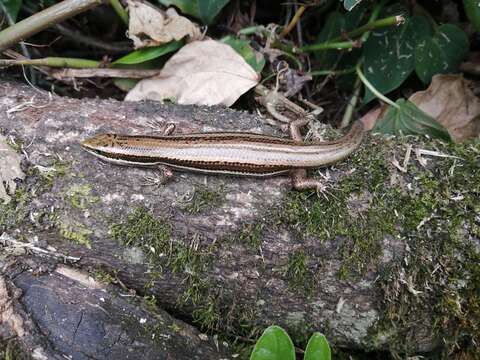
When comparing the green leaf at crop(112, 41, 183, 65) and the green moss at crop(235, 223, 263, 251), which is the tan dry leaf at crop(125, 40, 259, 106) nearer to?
the green leaf at crop(112, 41, 183, 65)

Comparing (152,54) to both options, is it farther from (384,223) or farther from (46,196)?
(384,223)

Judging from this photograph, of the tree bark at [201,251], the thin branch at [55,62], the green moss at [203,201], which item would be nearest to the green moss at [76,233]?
the tree bark at [201,251]

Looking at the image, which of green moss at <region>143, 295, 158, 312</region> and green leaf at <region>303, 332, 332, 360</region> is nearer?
green leaf at <region>303, 332, 332, 360</region>

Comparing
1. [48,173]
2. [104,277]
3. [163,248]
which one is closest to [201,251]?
[163,248]

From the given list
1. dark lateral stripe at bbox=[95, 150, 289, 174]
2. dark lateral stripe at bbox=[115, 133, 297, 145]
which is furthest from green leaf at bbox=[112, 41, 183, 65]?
dark lateral stripe at bbox=[95, 150, 289, 174]

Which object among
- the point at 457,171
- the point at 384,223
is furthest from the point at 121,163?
the point at 457,171

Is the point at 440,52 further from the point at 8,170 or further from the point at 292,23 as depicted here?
the point at 8,170
